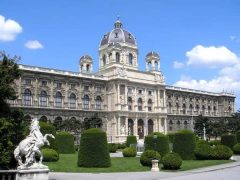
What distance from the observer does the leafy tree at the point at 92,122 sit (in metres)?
64.4

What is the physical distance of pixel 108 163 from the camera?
26578mm

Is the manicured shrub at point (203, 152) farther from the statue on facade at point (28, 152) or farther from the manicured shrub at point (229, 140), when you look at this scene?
the statue on facade at point (28, 152)

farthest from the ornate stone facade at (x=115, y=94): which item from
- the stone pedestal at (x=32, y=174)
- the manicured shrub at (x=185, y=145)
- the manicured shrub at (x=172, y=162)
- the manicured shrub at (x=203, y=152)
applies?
the stone pedestal at (x=32, y=174)

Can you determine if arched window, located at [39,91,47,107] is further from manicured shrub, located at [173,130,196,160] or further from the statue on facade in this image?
the statue on facade

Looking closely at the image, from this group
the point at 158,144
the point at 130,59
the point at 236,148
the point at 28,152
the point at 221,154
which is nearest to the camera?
the point at 28,152

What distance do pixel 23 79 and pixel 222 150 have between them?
38.1 metres

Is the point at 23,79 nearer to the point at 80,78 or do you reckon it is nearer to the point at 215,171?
the point at 80,78

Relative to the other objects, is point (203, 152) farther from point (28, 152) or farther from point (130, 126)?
point (130, 126)

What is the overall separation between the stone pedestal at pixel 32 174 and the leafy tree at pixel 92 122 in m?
46.3

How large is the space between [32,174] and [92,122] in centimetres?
4785

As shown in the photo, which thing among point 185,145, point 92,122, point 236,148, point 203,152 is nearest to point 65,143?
point 185,145

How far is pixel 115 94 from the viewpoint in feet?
241

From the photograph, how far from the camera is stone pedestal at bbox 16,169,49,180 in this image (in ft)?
55.8

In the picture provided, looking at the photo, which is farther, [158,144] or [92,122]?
[92,122]
